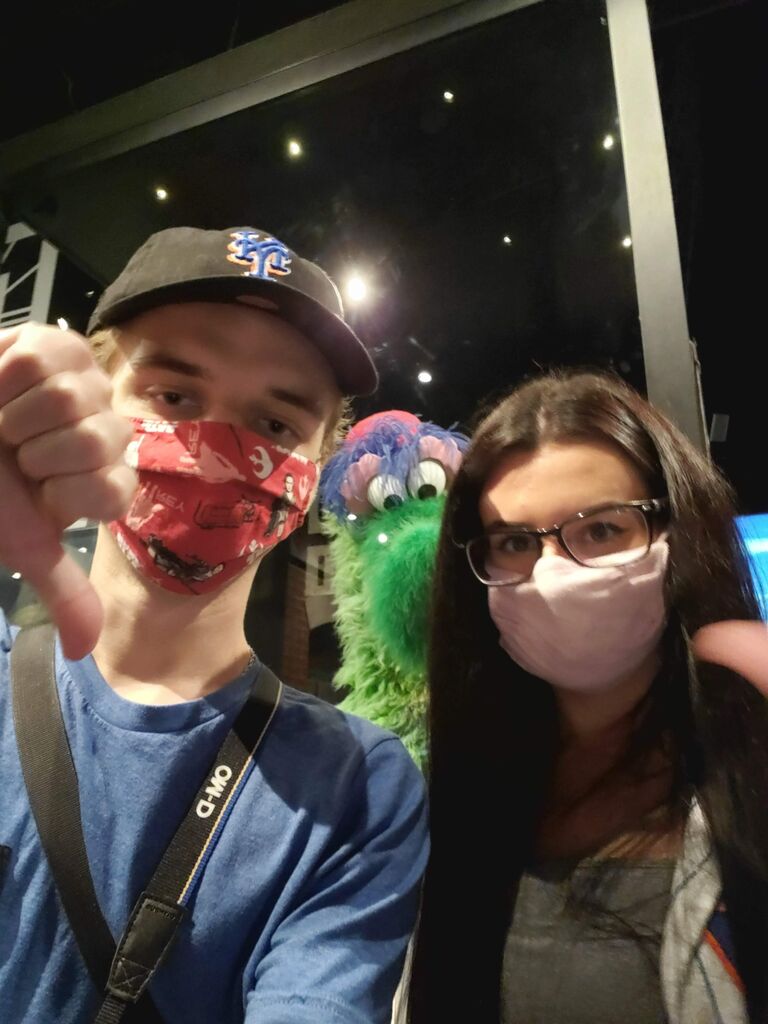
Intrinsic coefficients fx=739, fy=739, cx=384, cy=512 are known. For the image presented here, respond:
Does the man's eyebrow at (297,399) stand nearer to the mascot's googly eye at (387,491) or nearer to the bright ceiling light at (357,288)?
the mascot's googly eye at (387,491)

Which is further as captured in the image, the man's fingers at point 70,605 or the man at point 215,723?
the man at point 215,723

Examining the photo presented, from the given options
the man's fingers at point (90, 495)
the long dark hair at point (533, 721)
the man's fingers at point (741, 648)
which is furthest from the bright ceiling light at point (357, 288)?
the man's fingers at point (90, 495)

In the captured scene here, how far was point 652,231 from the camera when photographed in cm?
133

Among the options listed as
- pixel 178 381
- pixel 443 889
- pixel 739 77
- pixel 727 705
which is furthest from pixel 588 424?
pixel 739 77

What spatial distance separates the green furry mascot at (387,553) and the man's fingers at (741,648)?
1.86 ft

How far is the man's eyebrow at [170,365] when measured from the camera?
845 millimetres

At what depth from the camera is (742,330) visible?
7.61ft

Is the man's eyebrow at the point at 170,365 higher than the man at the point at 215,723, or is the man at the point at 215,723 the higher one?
the man's eyebrow at the point at 170,365

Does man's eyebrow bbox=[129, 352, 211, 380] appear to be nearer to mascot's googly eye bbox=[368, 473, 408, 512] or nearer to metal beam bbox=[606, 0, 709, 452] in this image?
mascot's googly eye bbox=[368, 473, 408, 512]

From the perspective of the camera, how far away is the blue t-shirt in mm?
682

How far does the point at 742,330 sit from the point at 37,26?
7.58ft

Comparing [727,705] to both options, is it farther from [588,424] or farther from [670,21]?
[670,21]

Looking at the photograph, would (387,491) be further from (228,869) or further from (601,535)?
(228,869)

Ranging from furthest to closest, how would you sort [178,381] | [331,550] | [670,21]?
1. [670,21]
2. [331,550]
3. [178,381]
